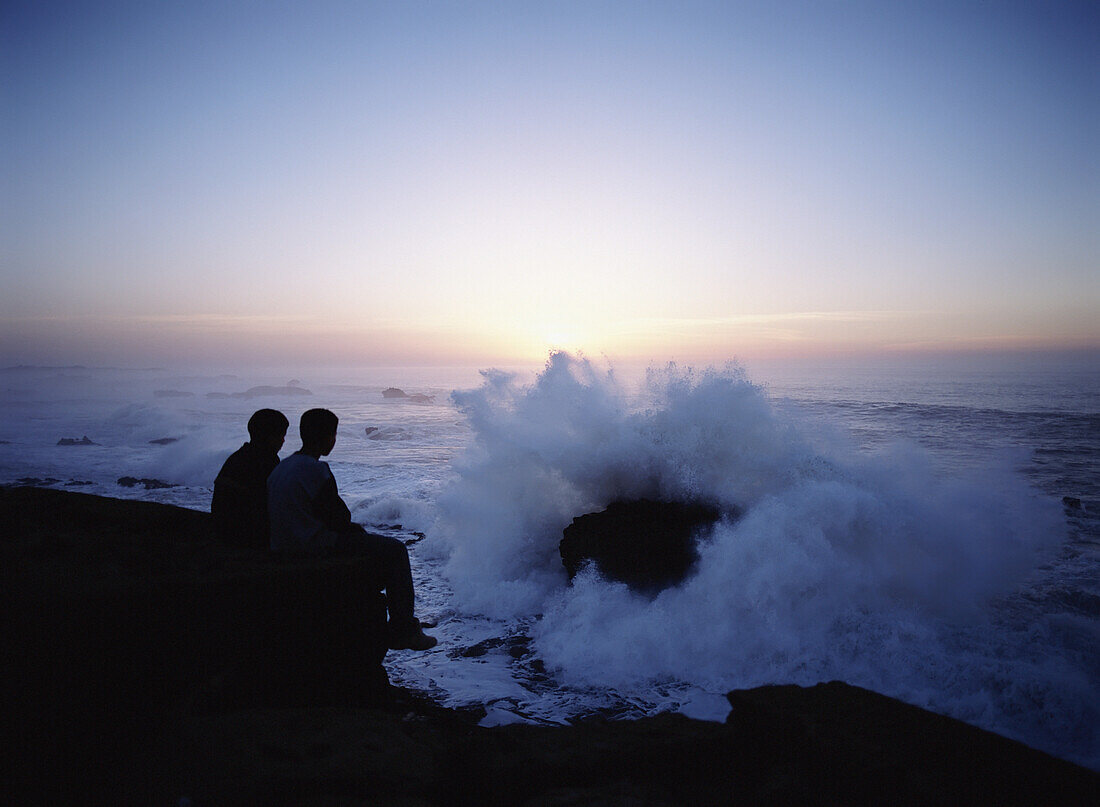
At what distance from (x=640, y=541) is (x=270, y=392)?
56871 mm

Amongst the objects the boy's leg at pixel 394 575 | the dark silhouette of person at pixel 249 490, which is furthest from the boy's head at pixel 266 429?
the boy's leg at pixel 394 575

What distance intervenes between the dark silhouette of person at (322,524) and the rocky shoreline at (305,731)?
0.69 ft

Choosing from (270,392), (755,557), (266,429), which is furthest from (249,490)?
(270,392)

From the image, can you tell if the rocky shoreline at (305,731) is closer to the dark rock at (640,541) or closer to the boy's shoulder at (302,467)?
the boy's shoulder at (302,467)

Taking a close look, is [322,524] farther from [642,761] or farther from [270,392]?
[270,392]

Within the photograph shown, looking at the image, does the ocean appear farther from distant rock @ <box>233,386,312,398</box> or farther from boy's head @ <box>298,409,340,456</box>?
distant rock @ <box>233,386,312,398</box>

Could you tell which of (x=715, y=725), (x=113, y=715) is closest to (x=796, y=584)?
(x=715, y=725)

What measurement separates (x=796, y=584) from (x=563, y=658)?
238 cm

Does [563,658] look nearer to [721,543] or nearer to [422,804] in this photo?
[721,543]

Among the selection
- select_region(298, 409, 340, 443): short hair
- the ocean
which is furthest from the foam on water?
select_region(298, 409, 340, 443): short hair

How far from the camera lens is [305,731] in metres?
2.68

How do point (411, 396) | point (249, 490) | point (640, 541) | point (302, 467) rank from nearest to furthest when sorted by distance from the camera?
point (302, 467) < point (249, 490) < point (640, 541) < point (411, 396)

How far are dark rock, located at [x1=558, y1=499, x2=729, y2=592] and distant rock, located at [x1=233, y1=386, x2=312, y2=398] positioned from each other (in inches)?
2058

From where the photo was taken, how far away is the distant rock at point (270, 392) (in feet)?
171
